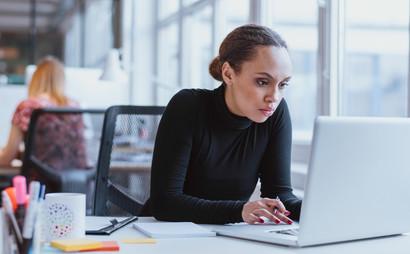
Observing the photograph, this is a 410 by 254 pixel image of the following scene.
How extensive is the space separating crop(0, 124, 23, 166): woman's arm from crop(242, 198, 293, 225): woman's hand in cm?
210

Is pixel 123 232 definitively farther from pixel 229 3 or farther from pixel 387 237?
pixel 229 3

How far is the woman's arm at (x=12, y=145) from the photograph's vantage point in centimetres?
329

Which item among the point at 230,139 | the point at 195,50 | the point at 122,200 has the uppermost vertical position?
the point at 195,50

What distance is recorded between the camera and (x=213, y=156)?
177 centimetres

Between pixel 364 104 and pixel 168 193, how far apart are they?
181 cm

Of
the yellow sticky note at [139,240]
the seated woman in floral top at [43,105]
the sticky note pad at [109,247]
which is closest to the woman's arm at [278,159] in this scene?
the yellow sticky note at [139,240]

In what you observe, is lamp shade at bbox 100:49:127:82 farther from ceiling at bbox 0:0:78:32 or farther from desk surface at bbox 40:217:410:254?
ceiling at bbox 0:0:78:32

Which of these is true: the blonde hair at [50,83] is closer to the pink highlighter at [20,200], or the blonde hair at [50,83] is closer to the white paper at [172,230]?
the white paper at [172,230]

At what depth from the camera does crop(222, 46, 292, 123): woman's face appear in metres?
1.63

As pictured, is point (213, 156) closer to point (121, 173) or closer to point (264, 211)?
point (264, 211)

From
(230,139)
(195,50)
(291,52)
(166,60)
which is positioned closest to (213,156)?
(230,139)

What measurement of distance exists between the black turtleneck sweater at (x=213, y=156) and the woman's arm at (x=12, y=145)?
1.75 meters

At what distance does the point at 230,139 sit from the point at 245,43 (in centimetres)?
27

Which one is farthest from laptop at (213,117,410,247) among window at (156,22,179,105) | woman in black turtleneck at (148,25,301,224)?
window at (156,22,179,105)
